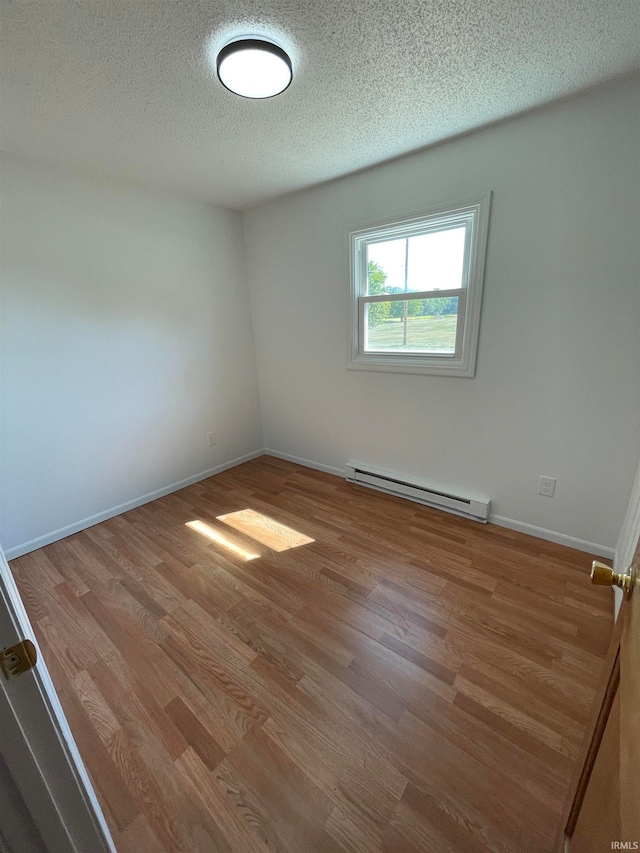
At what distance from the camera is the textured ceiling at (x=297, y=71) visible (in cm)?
112

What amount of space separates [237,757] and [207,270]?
3.20m

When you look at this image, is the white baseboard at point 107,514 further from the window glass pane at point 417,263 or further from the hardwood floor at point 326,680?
the window glass pane at point 417,263

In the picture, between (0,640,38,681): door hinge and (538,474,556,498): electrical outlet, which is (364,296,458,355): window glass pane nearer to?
(538,474,556,498): electrical outlet

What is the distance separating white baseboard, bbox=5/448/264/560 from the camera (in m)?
2.27

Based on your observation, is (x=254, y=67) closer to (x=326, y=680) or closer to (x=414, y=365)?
(x=414, y=365)

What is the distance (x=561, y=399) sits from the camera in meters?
1.95

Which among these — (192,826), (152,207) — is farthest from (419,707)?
(152,207)

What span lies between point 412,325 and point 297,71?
4.92 feet

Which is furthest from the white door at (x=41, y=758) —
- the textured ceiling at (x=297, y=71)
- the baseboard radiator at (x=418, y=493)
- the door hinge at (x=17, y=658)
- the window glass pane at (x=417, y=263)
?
the window glass pane at (x=417, y=263)

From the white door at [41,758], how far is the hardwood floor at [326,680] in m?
0.55

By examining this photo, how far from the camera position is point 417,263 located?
2340mm

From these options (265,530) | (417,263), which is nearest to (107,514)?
(265,530)

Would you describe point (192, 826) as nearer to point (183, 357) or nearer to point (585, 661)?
point (585, 661)

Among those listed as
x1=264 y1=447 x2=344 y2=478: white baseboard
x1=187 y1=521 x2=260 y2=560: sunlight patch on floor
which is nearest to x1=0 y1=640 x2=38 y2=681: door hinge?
x1=187 y1=521 x2=260 y2=560: sunlight patch on floor
